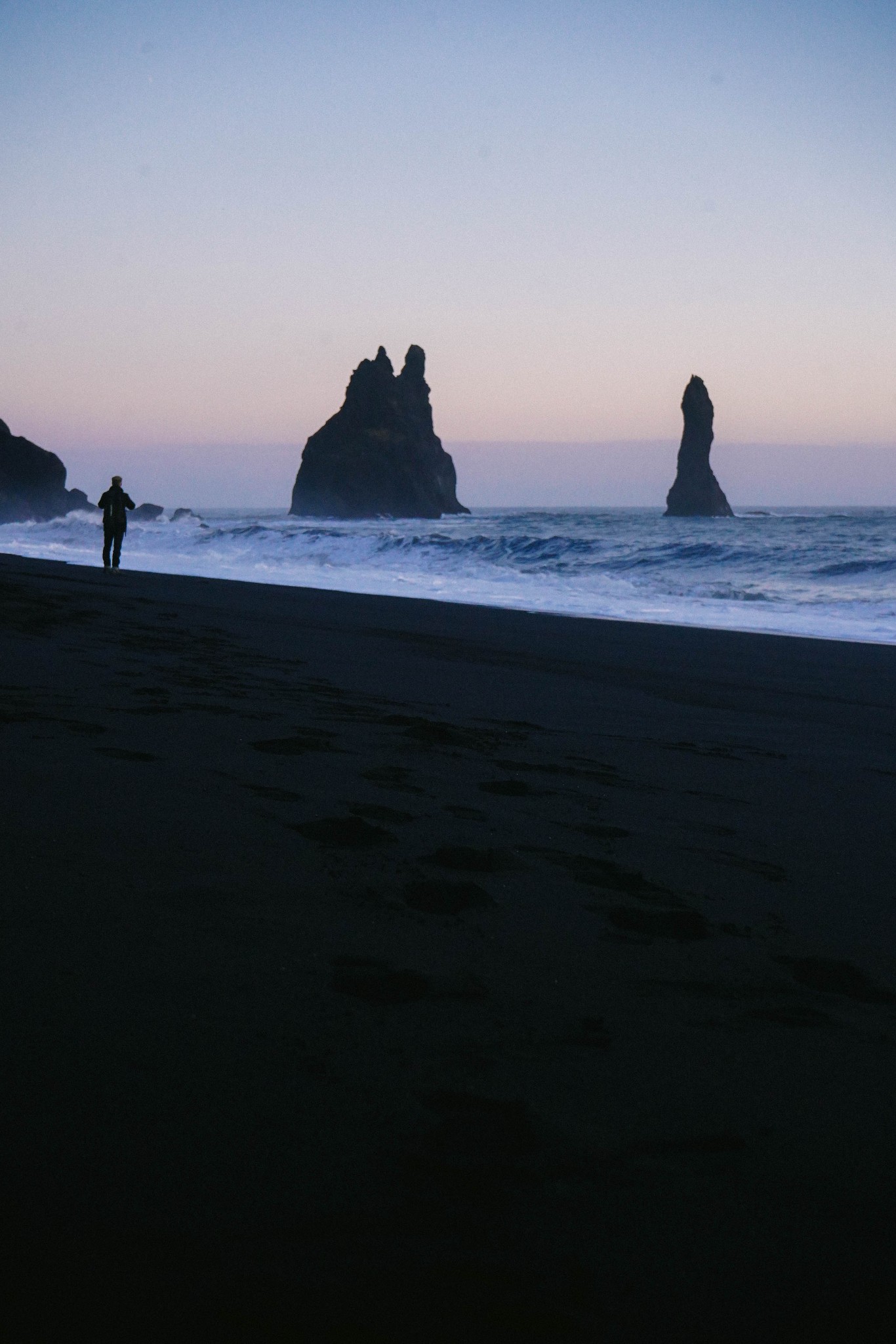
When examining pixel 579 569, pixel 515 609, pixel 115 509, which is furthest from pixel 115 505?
pixel 579 569

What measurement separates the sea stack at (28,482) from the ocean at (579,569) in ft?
130

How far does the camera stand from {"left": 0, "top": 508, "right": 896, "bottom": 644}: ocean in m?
13.3

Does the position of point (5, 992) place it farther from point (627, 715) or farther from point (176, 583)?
point (176, 583)

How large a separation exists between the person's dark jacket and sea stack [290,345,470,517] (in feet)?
312

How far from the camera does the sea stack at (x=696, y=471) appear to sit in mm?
108312

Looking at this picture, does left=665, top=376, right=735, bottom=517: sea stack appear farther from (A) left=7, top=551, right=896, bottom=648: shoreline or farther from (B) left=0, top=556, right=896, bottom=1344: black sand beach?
(B) left=0, top=556, right=896, bottom=1344: black sand beach

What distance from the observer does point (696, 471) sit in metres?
110

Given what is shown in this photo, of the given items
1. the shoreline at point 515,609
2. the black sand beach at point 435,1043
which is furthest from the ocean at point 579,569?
the black sand beach at point 435,1043

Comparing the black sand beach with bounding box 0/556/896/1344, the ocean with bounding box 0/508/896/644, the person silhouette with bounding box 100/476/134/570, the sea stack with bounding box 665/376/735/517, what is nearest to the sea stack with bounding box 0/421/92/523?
the ocean with bounding box 0/508/896/644

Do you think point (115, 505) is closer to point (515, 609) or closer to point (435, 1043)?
point (515, 609)

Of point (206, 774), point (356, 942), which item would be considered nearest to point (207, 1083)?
point (356, 942)

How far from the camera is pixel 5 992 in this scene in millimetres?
1545

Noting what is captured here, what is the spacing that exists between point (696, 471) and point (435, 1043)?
114 meters

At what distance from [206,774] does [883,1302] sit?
233 cm
